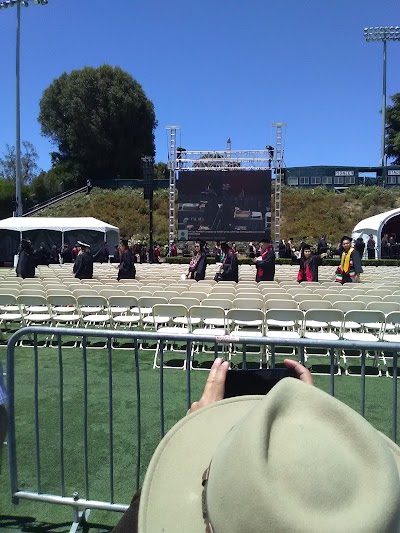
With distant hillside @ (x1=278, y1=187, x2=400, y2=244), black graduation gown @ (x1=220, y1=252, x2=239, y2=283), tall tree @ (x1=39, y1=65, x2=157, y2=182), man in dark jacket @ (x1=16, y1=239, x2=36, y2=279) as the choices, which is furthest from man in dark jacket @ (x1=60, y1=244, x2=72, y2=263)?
tall tree @ (x1=39, y1=65, x2=157, y2=182)

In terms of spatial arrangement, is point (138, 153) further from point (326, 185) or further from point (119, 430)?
point (119, 430)

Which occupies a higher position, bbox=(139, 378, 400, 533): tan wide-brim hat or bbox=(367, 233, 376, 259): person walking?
bbox=(367, 233, 376, 259): person walking

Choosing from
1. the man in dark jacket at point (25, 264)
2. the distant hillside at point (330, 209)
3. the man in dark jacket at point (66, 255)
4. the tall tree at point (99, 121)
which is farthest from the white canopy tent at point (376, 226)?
the tall tree at point (99, 121)

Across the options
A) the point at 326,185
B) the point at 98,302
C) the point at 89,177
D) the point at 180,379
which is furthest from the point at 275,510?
the point at 89,177

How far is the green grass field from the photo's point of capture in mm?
3004

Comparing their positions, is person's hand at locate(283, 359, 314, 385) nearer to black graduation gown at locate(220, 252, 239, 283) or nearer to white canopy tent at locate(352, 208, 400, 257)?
black graduation gown at locate(220, 252, 239, 283)

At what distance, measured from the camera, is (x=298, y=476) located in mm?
701

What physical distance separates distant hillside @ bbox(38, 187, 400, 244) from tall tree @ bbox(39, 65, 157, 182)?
22.8ft

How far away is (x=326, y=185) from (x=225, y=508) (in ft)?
172

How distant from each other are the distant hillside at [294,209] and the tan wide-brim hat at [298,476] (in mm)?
43780

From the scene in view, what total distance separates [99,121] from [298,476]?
59.1 metres

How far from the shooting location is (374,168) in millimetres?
50438

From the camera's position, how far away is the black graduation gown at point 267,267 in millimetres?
11445

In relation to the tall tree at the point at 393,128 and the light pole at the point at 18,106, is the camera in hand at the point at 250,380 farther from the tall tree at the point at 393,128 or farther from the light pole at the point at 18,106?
the tall tree at the point at 393,128
